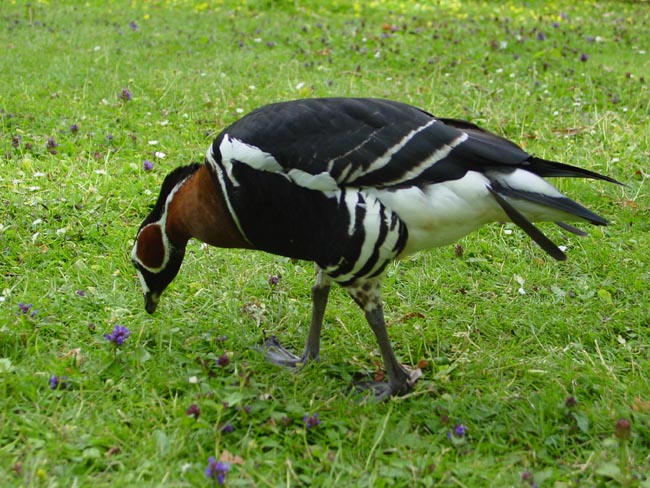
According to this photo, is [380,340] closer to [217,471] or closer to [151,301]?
[217,471]

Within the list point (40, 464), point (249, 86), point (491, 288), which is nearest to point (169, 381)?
point (40, 464)

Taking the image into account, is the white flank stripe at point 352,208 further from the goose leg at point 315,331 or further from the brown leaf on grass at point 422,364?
the brown leaf on grass at point 422,364

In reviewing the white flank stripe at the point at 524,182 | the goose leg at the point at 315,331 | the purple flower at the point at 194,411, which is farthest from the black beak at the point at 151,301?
the white flank stripe at the point at 524,182

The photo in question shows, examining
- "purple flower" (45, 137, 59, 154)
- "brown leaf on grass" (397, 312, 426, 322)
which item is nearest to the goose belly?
"brown leaf on grass" (397, 312, 426, 322)

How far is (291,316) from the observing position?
3990 mm

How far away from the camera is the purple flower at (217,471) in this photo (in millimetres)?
2590

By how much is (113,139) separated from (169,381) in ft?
9.80

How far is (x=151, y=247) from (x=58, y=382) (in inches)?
31.0

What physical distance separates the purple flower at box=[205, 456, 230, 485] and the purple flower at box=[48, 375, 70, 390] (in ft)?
2.79

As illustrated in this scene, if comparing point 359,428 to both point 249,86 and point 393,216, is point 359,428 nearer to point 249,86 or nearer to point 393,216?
point 393,216

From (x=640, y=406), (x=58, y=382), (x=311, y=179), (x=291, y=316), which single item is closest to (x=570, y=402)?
(x=640, y=406)

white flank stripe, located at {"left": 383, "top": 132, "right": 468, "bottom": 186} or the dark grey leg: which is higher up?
white flank stripe, located at {"left": 383, "top": 132, "right": 468, "bottom": 186}

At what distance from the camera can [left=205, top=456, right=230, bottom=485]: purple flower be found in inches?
102

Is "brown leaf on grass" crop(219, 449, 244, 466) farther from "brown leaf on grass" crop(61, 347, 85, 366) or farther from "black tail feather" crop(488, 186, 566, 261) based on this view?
"black tail feather" crop(488, 186, 566, 261)
